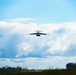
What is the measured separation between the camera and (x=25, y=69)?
2975 centimetres

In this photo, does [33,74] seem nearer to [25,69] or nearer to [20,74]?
[20,74]

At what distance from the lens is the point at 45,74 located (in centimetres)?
2584

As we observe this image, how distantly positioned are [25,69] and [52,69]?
13.4 feet

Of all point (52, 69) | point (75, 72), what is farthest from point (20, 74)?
point (75, 72)

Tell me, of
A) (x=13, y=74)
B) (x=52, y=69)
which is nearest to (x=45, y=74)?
(x=52, y=69)

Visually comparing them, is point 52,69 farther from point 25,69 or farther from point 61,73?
point 25,69

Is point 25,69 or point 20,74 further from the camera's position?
point 25,69

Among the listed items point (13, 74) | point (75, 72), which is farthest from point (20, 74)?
point (75, 72)

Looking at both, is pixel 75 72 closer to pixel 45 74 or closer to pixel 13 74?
pixel 45 74

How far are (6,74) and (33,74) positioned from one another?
2.18 meters

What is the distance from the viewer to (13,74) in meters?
26.2

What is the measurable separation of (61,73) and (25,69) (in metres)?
5.13

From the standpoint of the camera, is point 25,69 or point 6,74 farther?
point 25,69

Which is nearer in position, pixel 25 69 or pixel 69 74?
pixel 69 74
